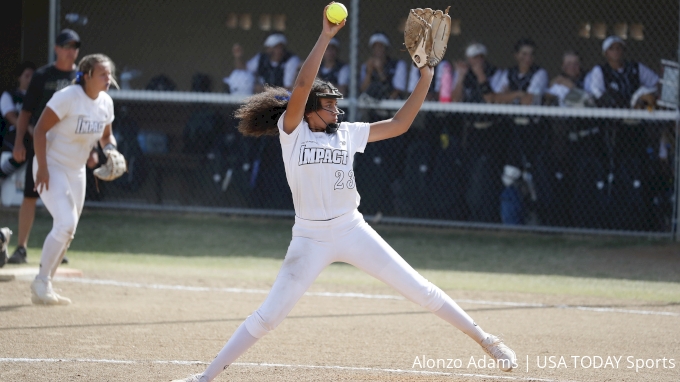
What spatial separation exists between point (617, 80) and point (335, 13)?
24.1 feet

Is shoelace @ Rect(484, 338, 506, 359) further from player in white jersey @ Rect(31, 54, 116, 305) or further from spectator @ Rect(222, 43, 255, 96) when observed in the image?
spectator @ Rect(222, 43, 255, 96)

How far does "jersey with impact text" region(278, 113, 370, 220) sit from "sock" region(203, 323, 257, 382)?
27.0 inches

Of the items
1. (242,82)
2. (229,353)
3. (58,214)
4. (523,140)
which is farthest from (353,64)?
(229,353)

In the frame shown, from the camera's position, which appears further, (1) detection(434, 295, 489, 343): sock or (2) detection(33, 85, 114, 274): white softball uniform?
(2) detection(33, 85, 114, 274): white softball uniform

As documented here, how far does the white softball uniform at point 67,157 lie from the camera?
6.89 m

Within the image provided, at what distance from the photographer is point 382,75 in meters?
11.6

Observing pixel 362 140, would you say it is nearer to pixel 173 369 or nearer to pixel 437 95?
pixel 173 369

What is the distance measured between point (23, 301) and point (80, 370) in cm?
229

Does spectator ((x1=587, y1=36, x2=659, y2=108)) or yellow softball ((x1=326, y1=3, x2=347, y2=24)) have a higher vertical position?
yellow softball ((x1=326, y1=3, x2=347, y2=24))

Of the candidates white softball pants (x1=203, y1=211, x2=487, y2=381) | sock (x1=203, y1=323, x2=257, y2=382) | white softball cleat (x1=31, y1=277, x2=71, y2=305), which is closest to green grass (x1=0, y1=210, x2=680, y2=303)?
white softball cleat (x1=31, y1=277, x2=71, y2=305)

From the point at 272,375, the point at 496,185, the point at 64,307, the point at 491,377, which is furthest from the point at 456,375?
the point at 496,185

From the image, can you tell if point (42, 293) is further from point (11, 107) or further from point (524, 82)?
point (524, 82)

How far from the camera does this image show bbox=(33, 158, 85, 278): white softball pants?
22.5 ft

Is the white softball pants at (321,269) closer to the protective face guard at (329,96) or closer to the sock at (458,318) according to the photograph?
the sock at (458,318)
